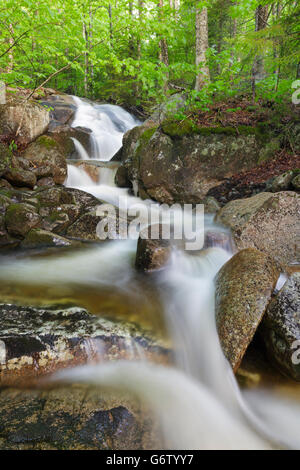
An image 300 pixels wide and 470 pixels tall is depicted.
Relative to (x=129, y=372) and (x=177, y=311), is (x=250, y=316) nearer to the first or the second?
(x=177, y=311)

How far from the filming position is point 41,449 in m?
1.60

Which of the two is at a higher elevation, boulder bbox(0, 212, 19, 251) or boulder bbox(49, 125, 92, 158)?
boulder bbox(49, 125, 92, 158)

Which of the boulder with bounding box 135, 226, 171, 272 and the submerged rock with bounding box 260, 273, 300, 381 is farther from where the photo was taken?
the boulder with bounding box 135, 226, 171, 272

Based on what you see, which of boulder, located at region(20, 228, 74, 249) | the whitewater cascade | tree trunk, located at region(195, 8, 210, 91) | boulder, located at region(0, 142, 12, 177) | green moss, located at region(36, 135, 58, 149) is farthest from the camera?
tree trunk, located at region(195, 8, 210, 91)

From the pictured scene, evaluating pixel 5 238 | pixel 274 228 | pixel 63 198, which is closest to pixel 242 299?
pixel 274 228

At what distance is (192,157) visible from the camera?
6.58 metres

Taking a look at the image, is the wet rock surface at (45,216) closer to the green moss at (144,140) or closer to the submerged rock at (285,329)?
the green moss at (144,140)

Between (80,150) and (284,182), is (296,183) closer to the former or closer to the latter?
(284,182)

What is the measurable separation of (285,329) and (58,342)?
2.04m

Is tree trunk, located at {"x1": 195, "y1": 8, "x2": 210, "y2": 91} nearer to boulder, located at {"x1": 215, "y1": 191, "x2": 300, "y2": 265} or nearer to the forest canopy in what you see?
the forest canopy

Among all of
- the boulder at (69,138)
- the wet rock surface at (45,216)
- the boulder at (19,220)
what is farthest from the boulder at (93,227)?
the boulder at (69,138)

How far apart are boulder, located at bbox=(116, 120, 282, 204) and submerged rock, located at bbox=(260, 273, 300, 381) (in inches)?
171

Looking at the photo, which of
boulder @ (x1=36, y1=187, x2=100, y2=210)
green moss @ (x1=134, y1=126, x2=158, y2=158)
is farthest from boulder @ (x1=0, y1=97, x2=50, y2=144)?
green moss @ (x1=134, y1=126, x2=158, y2=158)

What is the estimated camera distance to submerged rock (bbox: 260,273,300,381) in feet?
7.40
